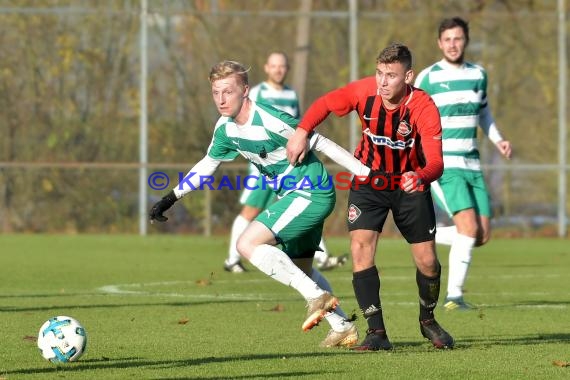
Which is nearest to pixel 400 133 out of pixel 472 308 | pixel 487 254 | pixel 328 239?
pixel 472 308

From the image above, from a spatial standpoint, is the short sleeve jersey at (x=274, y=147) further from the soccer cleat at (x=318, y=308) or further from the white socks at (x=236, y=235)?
the white socks at (x=236, y=235)

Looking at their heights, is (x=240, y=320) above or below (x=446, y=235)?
below

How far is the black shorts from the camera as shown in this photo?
23.0 feet

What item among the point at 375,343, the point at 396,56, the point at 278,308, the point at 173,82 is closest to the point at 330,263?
the point at 278,308

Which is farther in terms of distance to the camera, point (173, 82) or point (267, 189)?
point (173, 82)

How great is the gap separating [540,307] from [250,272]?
13.5 feet

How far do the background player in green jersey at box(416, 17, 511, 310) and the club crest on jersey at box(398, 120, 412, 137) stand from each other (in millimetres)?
2770

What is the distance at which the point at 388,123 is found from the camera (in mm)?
7016

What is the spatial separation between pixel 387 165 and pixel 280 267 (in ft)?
2.77

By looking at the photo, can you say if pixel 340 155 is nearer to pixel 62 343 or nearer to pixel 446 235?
pixel 62 343

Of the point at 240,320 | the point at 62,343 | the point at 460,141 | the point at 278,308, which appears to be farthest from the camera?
the point at 460,141

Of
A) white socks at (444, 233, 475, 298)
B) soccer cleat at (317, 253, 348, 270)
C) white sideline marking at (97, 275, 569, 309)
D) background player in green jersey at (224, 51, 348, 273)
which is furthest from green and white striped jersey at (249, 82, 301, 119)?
white socks at (444, 233, 475, 298)

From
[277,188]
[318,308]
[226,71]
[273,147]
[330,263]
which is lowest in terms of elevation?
[330,263]

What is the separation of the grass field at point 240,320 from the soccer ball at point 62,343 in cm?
7
